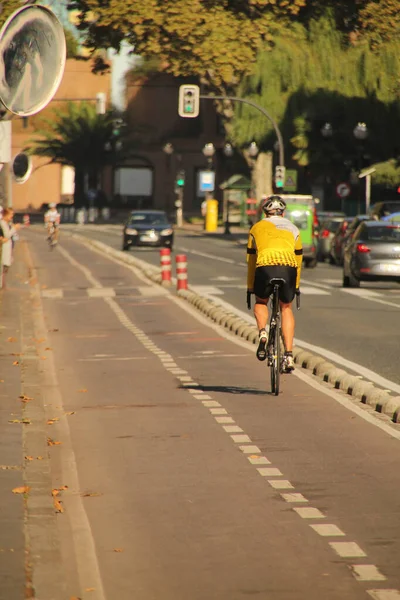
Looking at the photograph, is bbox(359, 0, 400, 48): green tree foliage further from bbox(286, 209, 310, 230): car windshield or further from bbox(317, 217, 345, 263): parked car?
bbox(286, 209, 310, 230): car windshield

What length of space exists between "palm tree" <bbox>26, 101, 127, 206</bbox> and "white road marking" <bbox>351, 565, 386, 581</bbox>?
339ft

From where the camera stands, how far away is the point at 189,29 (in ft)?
193

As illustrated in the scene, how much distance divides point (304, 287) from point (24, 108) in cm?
2548

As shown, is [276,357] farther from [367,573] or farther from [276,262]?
[367,573]

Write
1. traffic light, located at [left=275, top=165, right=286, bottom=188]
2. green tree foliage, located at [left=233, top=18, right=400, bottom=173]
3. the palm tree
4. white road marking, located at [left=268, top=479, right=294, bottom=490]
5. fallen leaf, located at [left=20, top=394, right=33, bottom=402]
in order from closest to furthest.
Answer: white road marking, located at [left=268, top=479, right=294, bottom=490]
fallen leaf, located at [left=20, top=394, right=33, bottom=402]
traffic light, located at [left=275, top=165, right=286, bottom=188]
green tree foliage, located at [left=233, top=18, right=400, bottom=173]
the palm tree

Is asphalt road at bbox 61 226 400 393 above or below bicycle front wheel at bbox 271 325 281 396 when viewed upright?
below

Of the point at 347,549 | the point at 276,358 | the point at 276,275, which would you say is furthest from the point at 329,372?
the point at 347,549

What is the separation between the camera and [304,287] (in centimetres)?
3444

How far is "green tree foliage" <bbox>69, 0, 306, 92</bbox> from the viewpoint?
58.8m

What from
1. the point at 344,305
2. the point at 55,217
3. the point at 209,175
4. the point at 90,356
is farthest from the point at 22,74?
the point at 209,175

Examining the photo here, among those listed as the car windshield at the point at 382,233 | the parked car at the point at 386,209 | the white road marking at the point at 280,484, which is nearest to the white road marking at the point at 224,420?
the white road marking at the point at 280,484

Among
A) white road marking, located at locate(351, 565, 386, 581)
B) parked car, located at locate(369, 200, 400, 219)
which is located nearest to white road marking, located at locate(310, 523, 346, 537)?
white road marking, located at locate(351, 565, 386, 581)

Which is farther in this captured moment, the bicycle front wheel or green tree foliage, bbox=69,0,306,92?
green tree foliage, bbox=69,0,306,92

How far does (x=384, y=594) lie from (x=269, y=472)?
3447 millimetres
